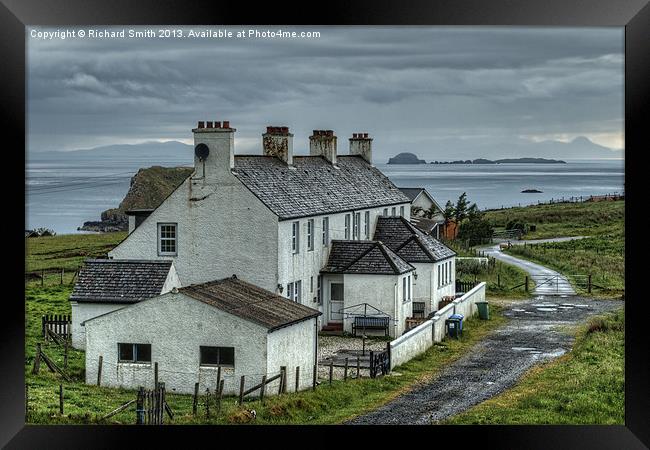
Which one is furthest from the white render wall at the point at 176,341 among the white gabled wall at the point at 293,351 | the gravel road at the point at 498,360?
the gravel road at the point at 498,360

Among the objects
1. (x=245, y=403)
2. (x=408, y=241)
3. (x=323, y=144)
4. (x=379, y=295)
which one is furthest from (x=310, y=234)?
(x=245, y=403)

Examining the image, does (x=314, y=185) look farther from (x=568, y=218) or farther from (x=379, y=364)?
(x=568, y=218)

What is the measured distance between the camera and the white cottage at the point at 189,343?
23875mm

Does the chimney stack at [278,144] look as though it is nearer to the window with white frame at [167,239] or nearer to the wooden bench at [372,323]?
the window with white frame at [167,239]

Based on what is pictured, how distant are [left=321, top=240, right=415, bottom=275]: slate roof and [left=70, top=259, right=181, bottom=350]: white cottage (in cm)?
749

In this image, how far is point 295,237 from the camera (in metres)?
33.7

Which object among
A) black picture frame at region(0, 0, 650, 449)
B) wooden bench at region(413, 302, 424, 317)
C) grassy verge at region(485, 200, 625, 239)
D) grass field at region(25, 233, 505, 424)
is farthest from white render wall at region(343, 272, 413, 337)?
grassy verge at region(485, 200, 625, 239)

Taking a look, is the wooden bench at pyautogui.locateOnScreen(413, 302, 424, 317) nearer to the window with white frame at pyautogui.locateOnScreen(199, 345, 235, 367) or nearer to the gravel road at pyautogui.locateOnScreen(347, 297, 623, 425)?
the gravel road at pyautogui.locateOnScreen(347, 297, 623, 425)

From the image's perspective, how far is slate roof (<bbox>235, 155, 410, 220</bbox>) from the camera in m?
33.3

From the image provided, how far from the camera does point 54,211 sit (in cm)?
9231

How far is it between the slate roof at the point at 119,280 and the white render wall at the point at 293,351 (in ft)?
17.0
